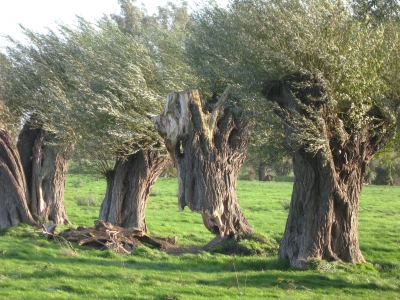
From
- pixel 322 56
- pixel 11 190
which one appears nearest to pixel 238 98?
pixel 322 56

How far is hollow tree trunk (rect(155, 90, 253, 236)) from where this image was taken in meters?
13.2

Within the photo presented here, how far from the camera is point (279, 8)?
1409 centimetres

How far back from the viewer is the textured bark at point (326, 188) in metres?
13.7

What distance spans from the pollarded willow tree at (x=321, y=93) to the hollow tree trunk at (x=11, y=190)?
9.83m

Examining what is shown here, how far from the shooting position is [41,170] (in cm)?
2295

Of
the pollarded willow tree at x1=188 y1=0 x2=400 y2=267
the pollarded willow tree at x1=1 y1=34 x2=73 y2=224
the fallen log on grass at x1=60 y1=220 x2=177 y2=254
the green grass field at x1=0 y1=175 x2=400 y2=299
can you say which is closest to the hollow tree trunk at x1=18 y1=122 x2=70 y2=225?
the pollarded willow tree at x1=1 y1=34 x2=73 y2=224

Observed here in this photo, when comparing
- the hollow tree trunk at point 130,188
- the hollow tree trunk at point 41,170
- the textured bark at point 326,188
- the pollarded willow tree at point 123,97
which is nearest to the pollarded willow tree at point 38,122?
the hollow tree trunk at point 41,170

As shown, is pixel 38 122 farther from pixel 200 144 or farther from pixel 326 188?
pixel 326 188

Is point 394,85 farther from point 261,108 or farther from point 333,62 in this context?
point 261,108

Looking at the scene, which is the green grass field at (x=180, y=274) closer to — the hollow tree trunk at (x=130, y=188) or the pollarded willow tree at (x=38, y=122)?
the hollow tree trunk at (x=130, y=188)

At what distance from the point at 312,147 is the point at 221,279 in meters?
3.71

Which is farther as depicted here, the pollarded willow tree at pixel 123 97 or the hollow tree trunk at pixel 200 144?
the pollarded willow tree at pixel 123 97

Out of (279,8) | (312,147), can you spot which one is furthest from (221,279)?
(279,8)

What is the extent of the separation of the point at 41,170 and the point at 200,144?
10829mm
